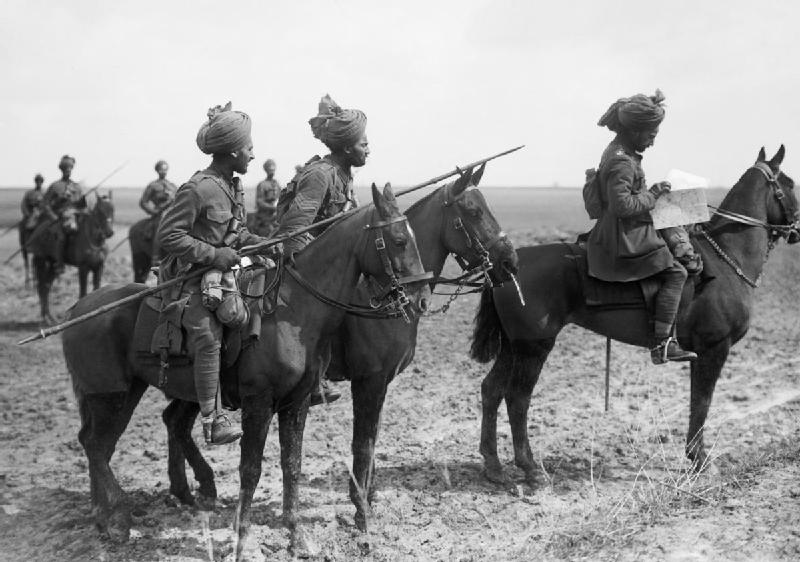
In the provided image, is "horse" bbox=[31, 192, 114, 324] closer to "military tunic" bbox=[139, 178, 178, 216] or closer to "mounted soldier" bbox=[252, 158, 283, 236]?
"military tunic" bbox=[139, 178, 178, 216]

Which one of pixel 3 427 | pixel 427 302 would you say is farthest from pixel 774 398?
pixel 3 427

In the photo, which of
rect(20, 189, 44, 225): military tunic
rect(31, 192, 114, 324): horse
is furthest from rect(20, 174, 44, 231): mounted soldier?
rect(31, 192, 114, 324): horse

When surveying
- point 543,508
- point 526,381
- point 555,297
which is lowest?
point 543,508

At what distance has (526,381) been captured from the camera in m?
7.61

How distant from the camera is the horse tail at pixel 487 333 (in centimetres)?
781

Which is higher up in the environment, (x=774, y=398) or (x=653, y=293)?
(x=653, y=293)

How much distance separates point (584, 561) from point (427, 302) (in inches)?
70.6

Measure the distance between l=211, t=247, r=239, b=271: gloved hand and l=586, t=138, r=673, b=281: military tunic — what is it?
10.3ft

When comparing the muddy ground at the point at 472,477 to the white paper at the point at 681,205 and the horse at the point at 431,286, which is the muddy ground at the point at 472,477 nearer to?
the horse at the point at 431,286

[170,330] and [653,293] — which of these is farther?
[653,293]

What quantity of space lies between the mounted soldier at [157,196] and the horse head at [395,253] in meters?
10.2

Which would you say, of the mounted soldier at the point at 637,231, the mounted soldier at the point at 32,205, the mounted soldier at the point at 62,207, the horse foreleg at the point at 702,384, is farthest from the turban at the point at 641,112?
the mounted soldier at the point at 32,205

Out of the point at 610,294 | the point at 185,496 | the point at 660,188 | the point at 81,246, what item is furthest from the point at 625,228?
the point at 81,246

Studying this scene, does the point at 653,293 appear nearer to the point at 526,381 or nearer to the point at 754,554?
the point at 526,381
